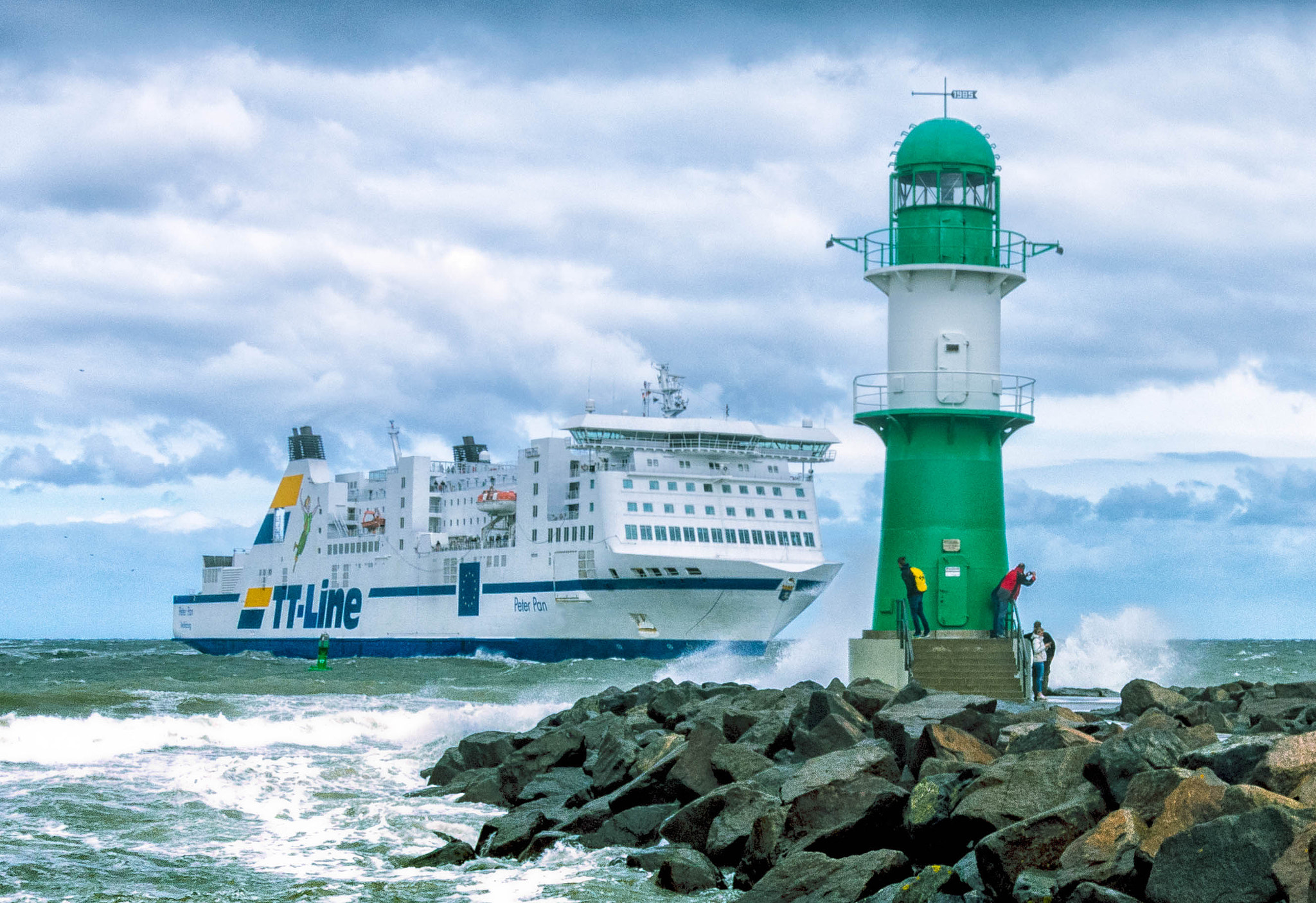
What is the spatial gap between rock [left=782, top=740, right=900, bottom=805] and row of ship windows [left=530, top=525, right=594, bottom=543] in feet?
95.8

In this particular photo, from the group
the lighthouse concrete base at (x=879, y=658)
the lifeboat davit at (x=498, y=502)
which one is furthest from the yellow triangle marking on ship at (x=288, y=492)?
the lighthouse concrete base at (x=879, y=658)

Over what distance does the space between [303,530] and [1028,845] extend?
156 ft

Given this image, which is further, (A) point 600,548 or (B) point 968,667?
(A) point 600,548

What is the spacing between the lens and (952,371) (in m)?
12.3

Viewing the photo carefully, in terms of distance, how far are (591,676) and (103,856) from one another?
20.6 metres

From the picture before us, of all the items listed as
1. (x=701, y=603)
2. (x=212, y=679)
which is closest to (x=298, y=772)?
(x=212, y=679)

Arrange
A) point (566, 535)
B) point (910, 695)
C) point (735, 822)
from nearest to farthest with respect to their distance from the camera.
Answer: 1. point (735, 822)
2. point (910, 695)
3. point (566, 535)

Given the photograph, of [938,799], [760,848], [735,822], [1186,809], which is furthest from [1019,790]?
[735,822]

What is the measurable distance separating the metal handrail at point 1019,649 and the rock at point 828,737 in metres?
3.50

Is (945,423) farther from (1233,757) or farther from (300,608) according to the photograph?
(300,608)

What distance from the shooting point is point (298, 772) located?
1109cm

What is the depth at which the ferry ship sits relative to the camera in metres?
35.9

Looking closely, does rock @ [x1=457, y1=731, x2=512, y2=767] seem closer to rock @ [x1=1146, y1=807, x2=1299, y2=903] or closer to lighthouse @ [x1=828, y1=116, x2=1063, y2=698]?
lighthouse @ [x1=828, y1=116, x2=1063, y2=698]

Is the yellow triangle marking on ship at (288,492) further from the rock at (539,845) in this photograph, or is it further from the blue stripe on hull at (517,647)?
the rock at (539,845)
